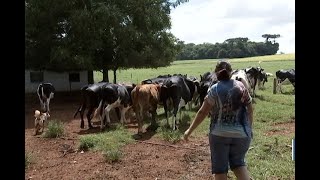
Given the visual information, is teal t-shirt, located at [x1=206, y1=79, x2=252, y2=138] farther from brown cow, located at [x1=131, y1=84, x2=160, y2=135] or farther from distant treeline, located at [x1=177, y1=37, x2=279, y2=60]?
distant treeline, located at [x1=177, y1=37, x2=279, y2=60]

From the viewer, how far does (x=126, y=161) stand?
344 inches

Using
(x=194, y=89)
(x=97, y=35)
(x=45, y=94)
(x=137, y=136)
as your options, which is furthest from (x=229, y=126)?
(x=97, y=35)

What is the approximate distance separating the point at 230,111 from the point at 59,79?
22.5 meters

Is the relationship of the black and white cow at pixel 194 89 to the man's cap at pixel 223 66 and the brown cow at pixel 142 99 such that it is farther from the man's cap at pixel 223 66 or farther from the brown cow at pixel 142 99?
the man's cap at pixel 223 66

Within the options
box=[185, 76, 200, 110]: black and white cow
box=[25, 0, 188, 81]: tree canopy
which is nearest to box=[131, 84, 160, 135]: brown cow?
box=[185, 76, 200, 110]: black and white cow

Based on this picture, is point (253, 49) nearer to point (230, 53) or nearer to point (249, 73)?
point (230, 53)

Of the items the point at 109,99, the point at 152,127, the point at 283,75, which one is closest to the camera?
the point at 152,127

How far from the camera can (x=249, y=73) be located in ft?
74.5

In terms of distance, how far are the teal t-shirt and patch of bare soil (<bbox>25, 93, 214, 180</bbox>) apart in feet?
9.43

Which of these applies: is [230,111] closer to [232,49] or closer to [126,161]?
[126,161]

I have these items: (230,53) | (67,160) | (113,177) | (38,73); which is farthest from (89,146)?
(230,53)

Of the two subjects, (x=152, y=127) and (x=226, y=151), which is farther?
(x=152, y=127)

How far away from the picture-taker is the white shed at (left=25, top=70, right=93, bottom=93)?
25.3 metres

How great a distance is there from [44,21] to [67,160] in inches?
536
